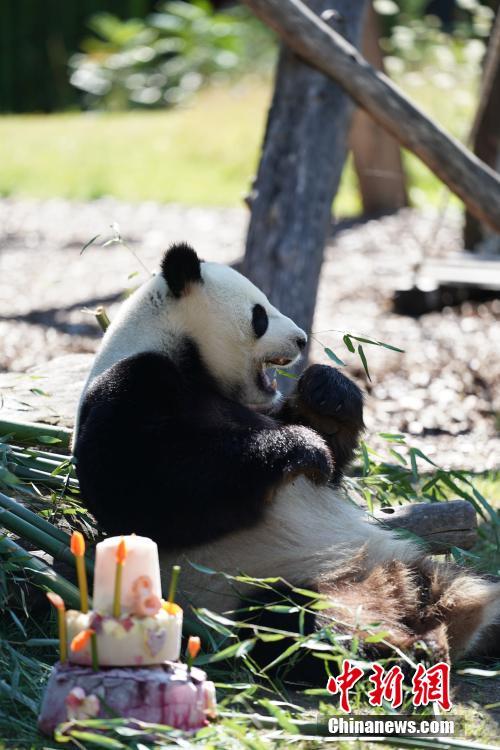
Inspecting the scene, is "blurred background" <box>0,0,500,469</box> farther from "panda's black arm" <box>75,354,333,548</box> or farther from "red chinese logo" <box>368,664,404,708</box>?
"red chinese logo" <box>368,664,404,708</box>

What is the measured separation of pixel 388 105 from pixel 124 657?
A: 3.12m

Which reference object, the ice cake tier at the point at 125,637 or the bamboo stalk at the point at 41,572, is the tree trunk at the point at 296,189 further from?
the ice cake tier at the point at 125,637

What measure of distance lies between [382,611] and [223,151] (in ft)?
36.0

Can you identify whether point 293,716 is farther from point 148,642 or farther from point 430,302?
point 430,302

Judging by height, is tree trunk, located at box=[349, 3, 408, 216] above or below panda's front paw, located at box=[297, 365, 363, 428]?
below

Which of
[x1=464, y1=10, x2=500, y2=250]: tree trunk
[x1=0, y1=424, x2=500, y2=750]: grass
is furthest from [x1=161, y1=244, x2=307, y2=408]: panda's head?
[x1=464, y1=10, x2=500, y2=250]: tree trunk

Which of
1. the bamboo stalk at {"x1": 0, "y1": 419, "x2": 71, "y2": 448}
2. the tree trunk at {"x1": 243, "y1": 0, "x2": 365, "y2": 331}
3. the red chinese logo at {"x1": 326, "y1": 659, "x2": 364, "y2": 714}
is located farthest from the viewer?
the tree trunk at {"x1": 243, "y1": 0, "x2": 365, "y2": 331}

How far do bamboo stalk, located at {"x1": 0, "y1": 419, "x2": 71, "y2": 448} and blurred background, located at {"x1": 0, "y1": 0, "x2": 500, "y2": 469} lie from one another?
1.70 ft

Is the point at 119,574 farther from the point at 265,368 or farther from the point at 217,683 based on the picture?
the point at 265,368

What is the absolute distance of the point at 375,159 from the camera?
9.77 meters

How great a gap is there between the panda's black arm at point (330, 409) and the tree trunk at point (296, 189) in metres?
1.60

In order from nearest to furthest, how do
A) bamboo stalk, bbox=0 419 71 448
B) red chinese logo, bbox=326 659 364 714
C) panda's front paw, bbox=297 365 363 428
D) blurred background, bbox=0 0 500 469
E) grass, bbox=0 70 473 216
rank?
red chinese logo, bbox=326 659 364 714, panda's front paw, bbox=297 365 363 428, bamboo stalk, bbox=0 419 71 448, blurred background, bbox=0 0 500 469, grass, bbox=0 70 473 216

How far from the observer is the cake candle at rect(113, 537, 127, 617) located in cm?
222

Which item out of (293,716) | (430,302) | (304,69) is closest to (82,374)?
(304,69)
